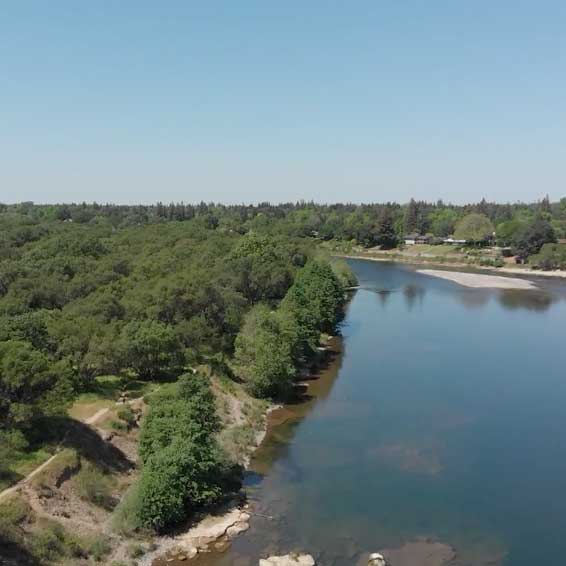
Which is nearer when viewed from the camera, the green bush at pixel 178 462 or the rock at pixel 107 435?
the green bush at pixel 178 462

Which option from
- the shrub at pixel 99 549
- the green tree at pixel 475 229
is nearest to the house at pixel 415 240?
the green tree at pixel 475 229

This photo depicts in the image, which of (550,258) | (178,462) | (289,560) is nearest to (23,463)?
(178,462)

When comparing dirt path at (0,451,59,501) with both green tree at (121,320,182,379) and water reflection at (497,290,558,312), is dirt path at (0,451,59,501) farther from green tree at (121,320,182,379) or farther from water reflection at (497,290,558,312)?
water reflection at (497,290,558,312)

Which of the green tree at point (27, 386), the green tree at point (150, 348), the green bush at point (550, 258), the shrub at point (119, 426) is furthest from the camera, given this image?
the green bush at point (550, 258)

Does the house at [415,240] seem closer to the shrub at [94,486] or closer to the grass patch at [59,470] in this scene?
the shrub at [94,486]

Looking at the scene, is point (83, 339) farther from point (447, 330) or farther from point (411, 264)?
point (411, 264)

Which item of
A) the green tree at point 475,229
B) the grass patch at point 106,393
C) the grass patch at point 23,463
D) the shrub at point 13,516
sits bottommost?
the shrub at point 13,516

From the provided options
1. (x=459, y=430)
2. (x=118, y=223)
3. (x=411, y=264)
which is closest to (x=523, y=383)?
(x=459, y=430)
